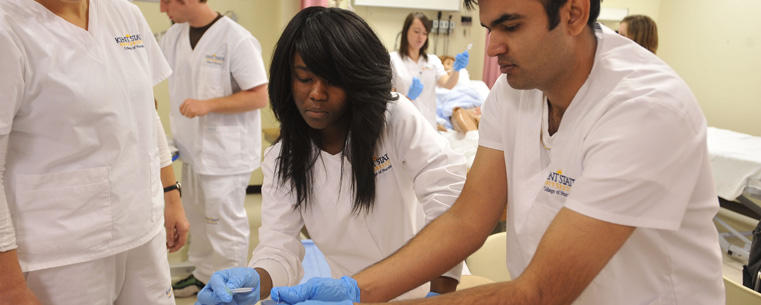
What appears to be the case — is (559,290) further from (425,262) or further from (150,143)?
(150,143)

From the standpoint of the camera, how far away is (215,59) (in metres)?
2.51

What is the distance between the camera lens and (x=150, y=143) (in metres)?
1.46

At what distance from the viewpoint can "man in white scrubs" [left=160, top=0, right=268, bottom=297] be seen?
2508mm

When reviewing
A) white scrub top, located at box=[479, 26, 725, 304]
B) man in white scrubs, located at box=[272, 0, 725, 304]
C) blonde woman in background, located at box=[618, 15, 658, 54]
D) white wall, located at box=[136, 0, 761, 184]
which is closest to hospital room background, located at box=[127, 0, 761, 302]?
white wall, located at box=[136, 0, 761, 184]

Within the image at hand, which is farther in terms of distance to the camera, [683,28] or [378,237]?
[683,28]

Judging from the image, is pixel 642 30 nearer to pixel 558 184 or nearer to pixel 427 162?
Answer: pixel 427 162

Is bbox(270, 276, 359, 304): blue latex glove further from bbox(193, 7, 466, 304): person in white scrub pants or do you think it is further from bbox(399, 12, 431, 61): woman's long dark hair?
→ bbox(399, 12, 431, 61): woman's long dark hair

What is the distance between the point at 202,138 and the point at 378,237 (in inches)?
61.7

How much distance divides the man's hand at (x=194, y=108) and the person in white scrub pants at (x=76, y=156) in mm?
952

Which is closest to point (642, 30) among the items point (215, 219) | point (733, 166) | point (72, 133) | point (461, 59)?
point (733, 166)

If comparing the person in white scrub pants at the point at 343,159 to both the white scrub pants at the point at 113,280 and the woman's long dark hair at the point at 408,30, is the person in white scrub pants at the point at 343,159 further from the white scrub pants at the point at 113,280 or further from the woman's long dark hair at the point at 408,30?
the woman's long dark hair at the point at 408,30

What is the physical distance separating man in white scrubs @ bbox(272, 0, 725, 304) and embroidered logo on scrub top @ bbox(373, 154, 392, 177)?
230mm

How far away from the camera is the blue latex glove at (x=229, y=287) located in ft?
3.18

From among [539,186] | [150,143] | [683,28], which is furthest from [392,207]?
[683,28]
